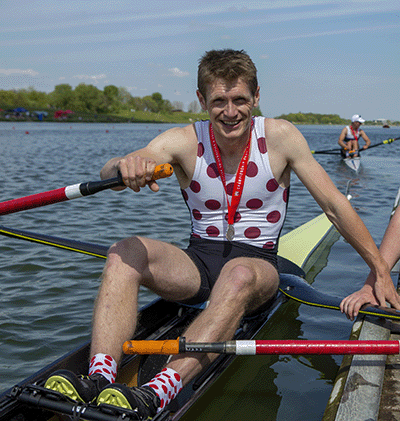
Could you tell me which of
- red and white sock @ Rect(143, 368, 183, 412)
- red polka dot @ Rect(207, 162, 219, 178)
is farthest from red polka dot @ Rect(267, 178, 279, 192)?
red and white sock @ Rect(143, 368, 183, 412)

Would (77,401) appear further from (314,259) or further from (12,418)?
(314,259)

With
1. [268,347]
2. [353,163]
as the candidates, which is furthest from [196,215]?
[353,163]

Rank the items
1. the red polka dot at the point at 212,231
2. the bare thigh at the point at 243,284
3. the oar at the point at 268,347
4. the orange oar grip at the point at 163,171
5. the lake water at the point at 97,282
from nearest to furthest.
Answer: the oar at the point at 268,347, the orange oar grip at the point at 163,171, the bare thigh at the point at 243,284, the red polka dot at the point at 212,231, the lake water at the point at 97,282

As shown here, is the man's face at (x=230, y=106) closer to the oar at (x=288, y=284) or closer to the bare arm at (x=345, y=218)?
the bare arm at (x=345, y=218)

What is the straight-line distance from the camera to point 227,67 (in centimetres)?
292

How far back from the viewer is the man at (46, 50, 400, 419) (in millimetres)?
2543

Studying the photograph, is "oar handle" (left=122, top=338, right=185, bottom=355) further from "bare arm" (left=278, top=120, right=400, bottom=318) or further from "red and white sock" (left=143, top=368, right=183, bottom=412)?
"bare arm" (left=278, top=120, right=400, bottom=318)

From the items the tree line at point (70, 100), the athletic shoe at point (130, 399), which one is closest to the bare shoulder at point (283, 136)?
the athletic shoe at point (130, 399)

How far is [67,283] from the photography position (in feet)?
17.5

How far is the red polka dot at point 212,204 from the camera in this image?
130 inches

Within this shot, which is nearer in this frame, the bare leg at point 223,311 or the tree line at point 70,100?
the bare leg at point 223,311

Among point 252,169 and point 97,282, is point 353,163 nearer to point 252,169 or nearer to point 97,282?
point 97,282

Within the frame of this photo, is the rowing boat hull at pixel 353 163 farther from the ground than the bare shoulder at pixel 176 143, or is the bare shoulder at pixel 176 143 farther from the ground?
the bare shoulder at pixel 176 143

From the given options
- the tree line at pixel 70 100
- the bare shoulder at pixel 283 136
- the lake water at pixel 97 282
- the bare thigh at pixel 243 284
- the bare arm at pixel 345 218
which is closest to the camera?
the bare thigh at pixel 243 284
